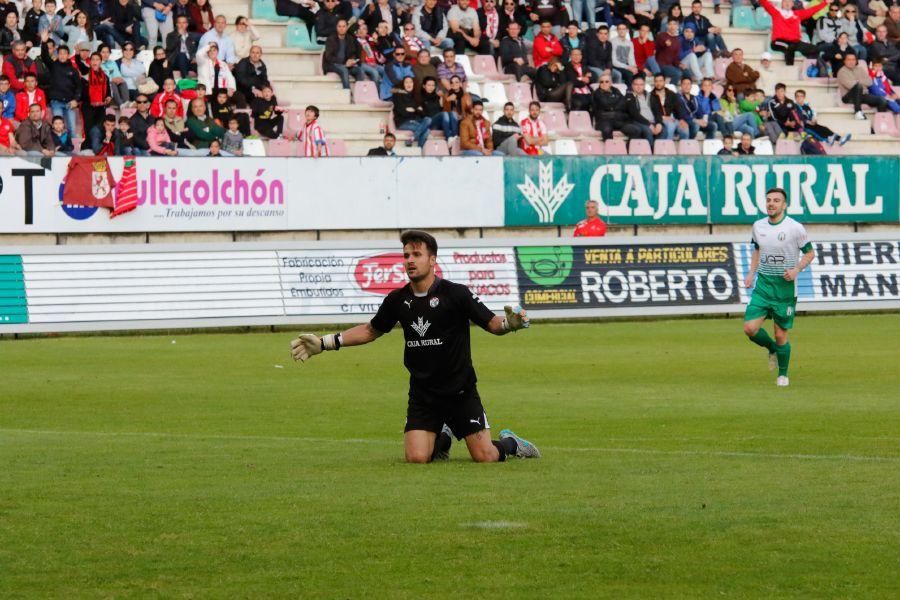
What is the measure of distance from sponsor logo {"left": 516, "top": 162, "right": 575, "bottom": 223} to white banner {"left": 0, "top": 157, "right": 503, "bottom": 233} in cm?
68

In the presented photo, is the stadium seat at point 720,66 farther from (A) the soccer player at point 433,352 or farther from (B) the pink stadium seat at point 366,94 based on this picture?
(A) the soccer player at point 433,352

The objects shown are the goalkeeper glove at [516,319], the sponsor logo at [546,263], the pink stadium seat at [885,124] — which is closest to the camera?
the goalkeeper glove at [516,319]

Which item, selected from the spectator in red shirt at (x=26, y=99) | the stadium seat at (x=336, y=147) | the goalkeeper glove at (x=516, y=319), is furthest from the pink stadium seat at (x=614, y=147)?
the goalkeeper glove at (x=516, y=319)

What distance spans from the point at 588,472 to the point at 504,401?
624cm

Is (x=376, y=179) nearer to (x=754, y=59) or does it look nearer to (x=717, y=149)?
(x=717, y=149)

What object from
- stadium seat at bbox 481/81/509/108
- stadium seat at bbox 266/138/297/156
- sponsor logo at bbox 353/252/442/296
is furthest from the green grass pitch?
stadium seat at bbox 481/81/509/108

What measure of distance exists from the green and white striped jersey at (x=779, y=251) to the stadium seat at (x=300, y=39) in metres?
17.9

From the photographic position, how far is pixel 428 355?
11.7m

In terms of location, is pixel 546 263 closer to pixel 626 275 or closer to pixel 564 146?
pixel 626 275

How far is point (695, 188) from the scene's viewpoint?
114 feet

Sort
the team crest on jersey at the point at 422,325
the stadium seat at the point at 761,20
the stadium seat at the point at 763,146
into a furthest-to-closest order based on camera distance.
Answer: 1. the stadium seat at the point at 761,20
2. the stadium seat at the point at 763,146
3. the team crest on jersey at the point at 422,325

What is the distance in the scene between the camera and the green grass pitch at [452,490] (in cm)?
765

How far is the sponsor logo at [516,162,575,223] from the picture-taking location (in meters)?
33.3

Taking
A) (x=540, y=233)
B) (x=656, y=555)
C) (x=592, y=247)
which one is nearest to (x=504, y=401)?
(x=656, y=555)
